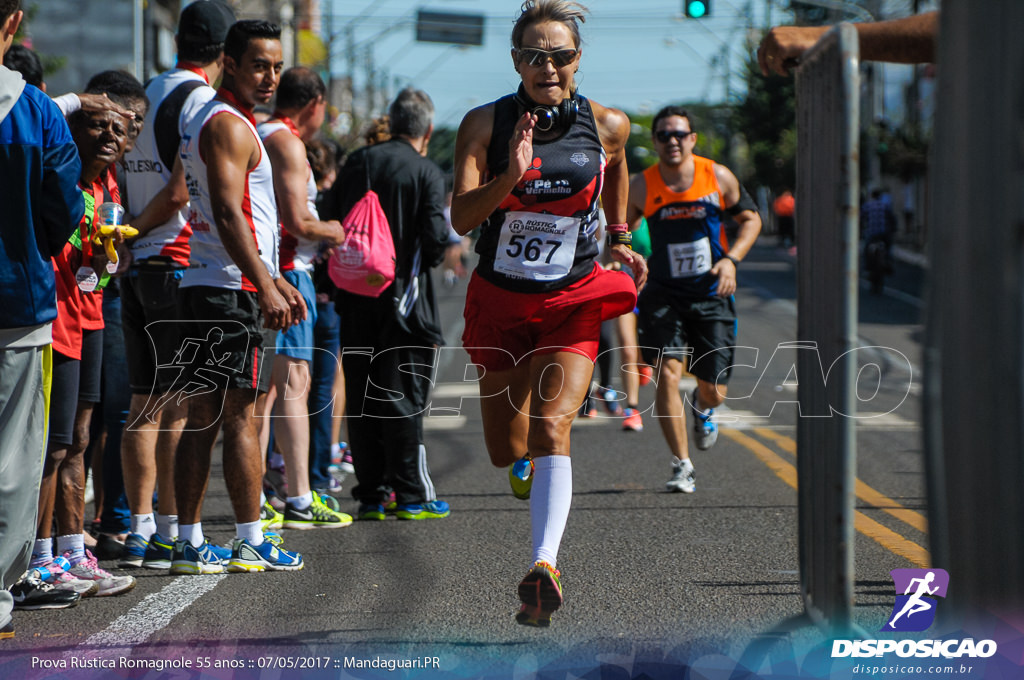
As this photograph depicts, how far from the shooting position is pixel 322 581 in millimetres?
5219

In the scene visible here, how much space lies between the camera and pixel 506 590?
493 centimetres

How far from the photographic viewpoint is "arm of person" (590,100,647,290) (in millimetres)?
4816

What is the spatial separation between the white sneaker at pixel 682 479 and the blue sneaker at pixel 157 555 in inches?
123

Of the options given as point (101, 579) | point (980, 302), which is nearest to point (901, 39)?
point (980, 302)

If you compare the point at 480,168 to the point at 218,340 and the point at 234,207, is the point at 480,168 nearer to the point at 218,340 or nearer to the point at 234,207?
the point at 234,207

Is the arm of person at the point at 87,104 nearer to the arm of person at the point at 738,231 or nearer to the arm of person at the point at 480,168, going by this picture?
the arm of person at the point at 480,168

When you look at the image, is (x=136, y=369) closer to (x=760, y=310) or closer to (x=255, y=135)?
(x=255, y=135)

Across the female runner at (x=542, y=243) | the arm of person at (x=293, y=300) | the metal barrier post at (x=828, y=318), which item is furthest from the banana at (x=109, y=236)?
the metal barrier post at (x=828, y=318)

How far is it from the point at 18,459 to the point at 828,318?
2.69m

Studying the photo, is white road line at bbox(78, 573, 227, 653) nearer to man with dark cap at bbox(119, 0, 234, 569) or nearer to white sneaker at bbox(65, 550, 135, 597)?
white sneaker at bbox(65, 550, 135, 597)

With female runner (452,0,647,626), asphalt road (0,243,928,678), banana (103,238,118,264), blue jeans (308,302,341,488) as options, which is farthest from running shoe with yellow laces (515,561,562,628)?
blue jeans (308,302,341,488)

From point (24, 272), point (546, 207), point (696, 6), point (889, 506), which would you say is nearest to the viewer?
point (24, 272)

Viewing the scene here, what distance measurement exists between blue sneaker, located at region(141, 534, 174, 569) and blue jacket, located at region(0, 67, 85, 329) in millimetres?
1643

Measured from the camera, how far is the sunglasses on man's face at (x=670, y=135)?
25.3 feet
